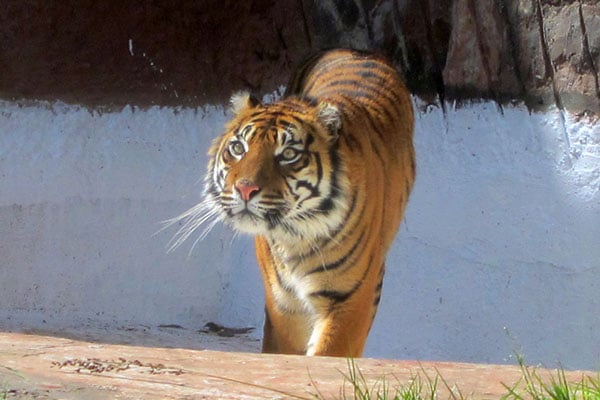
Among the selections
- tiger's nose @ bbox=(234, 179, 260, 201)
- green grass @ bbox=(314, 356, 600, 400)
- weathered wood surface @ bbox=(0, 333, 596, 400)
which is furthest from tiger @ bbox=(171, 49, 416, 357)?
green grass @ bbox=(314, 356, 600, 400)

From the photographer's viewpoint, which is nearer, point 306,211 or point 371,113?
point 306,211

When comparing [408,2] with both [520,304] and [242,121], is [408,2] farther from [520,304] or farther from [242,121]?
[242,121]

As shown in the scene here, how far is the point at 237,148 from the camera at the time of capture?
3674 millimetres

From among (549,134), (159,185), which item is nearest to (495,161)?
(549,134)

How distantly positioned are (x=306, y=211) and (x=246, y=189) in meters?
0.25

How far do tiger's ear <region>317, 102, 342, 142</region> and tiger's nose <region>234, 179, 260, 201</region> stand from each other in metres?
0.35

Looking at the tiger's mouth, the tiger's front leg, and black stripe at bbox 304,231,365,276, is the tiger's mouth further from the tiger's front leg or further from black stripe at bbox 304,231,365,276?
the tiger's front leg

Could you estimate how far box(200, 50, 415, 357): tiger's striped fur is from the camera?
3.61 m

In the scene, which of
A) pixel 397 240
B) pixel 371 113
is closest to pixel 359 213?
pixel 371 113

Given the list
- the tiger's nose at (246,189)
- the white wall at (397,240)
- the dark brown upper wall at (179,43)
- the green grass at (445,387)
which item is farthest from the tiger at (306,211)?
the dark brown upper wall at (179,43)

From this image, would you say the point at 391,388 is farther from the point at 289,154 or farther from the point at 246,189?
the point at 289,154

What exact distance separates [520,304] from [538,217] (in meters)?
0.39

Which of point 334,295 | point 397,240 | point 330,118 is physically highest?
point 330,118

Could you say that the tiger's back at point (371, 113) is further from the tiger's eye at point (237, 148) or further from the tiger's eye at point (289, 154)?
the tiger's eye at point (237, 148)
